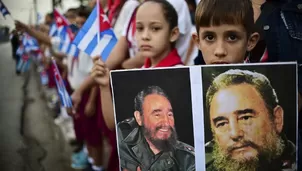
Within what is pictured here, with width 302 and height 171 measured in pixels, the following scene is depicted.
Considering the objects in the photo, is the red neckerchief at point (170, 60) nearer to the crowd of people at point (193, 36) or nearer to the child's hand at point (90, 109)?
the crowd of people at point (193, 36)

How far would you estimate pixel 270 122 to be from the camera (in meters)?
1.41

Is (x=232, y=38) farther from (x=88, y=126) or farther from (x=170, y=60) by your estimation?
(x=88, y=126)

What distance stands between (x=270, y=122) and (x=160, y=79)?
1.31 ft

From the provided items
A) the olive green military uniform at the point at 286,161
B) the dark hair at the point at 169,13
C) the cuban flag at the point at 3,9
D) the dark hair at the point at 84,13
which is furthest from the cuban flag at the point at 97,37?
the dark hair at the point at 84,13

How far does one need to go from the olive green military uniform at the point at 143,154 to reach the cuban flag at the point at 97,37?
79 centimetres

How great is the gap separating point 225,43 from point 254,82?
0.30m

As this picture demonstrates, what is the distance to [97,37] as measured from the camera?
2.28m

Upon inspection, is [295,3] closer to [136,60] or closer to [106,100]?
[106,100]

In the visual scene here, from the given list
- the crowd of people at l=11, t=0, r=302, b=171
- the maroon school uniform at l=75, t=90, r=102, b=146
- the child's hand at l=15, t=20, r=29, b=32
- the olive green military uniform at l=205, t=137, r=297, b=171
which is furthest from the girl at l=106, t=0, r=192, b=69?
the olive green military uniform at l=205, t=137, r=297, b=171

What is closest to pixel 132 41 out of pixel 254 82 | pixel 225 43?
pixel 225 43

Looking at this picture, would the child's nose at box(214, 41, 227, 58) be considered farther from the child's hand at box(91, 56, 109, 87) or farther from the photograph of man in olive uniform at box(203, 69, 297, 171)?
the child's hand at box(91, 56, 109, 87)

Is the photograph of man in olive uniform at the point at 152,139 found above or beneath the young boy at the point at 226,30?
beneath

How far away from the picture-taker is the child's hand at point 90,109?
11.8ft

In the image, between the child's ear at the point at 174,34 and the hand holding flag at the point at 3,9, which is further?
the hand holding flag at the point at 3,9
